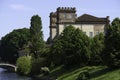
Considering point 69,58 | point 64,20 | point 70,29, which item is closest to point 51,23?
point 64,20

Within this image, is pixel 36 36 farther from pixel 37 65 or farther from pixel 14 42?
pixel 14 42

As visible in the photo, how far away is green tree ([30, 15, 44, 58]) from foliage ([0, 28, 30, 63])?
35.9m

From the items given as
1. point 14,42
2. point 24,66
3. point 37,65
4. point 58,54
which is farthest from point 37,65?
point 14,42

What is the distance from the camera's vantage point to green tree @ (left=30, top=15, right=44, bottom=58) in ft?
397

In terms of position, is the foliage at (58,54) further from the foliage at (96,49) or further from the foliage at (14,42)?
the foliage at (14,42)

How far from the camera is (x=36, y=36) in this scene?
124 m

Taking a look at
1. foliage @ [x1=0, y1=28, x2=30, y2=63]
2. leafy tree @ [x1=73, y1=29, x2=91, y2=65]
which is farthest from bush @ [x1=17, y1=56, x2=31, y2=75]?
foliage @ [x1=0, y1=28, x2=30, y2=63]

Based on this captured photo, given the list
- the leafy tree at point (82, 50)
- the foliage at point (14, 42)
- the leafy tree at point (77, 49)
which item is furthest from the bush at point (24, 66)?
the foliage at point (14, 42)

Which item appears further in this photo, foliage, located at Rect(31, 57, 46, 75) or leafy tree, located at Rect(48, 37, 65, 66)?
foliage, located at Rect(31, 57, 46, 75)

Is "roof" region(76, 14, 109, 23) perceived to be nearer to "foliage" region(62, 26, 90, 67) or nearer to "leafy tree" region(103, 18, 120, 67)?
"foliage" region(62, 26, 90, 67)

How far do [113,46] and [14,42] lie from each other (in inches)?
4088

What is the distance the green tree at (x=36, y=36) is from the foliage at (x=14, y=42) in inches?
1412

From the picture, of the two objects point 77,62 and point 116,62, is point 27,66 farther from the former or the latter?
point 116,62

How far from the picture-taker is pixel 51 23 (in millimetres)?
134500
